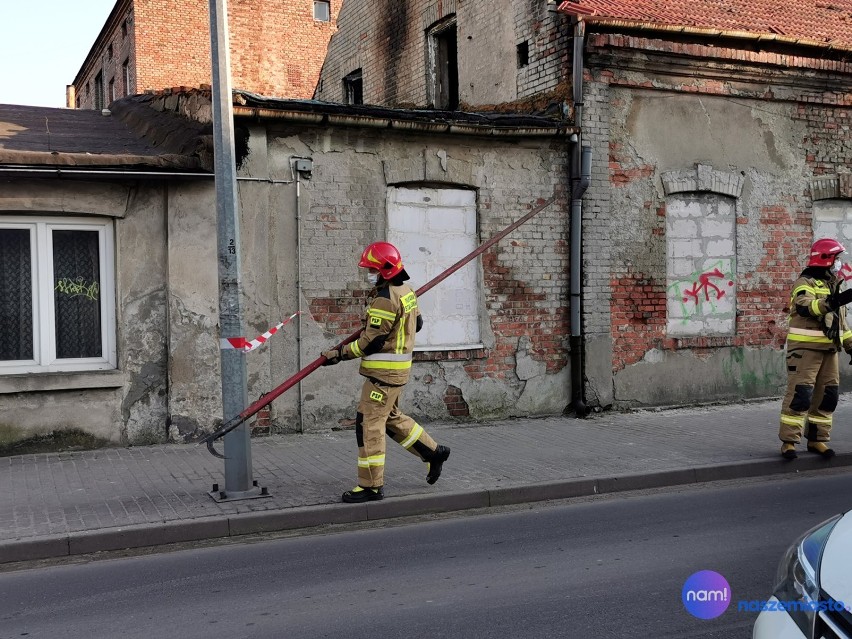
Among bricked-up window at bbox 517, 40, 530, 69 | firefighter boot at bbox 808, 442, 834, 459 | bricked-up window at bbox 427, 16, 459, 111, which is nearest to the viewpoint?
firefighter boot at bbox 808, 442, 834, 459

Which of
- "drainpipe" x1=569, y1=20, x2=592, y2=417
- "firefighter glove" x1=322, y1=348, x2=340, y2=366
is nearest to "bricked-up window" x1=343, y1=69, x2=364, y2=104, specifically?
"drainpipe" x1=569, y1=20, x2=592, y2=417

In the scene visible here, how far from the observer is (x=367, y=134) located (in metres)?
10.7

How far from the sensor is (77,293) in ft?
31.9

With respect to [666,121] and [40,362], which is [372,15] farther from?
[40,362]

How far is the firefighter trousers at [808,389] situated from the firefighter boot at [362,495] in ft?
13.4

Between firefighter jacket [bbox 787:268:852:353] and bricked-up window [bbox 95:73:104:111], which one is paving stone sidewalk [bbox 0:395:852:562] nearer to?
firefighter jacket [bbox 787:268:852:353]

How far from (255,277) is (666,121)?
19.5ft

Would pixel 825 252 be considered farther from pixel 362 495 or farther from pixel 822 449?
pixel 362 495

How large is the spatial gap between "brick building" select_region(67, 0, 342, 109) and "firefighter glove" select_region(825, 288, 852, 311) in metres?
19.2

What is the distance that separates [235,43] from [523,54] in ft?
45.3

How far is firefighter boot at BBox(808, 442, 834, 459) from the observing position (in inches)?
352

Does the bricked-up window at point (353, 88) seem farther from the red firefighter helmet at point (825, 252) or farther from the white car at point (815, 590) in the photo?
the white car at point (815, 590)

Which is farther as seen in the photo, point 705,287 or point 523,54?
point 523,54

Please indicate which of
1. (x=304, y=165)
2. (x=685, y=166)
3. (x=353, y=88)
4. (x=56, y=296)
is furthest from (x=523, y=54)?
(x=56, y=296)
